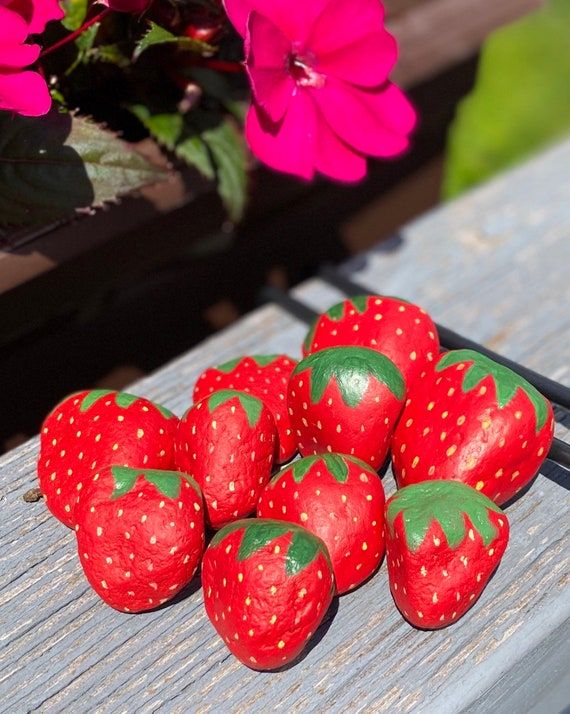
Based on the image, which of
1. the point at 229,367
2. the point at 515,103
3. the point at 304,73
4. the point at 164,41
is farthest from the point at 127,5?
the point at 515,103

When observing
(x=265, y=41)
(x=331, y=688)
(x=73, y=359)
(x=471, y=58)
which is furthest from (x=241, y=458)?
(x=471, y=58)

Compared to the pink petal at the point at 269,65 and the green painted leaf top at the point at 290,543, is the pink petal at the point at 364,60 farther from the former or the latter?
the green painted leaf top at the point at 290,543

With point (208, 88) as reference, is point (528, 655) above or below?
below

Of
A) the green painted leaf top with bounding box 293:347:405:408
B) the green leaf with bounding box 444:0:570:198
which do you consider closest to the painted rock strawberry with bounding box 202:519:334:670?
the green painted leaf top with bounding box 293:347:405:408

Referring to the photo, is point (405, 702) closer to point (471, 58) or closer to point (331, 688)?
point (331, 688)

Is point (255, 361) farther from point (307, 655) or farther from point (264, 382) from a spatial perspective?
point (307, 655)

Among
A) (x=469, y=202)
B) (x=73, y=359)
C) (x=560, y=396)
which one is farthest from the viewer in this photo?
(x=469, y=202)
